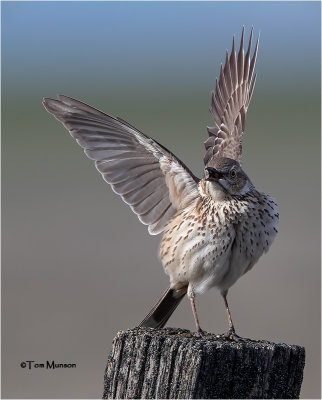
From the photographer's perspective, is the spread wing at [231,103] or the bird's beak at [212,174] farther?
the spread wing at [231,103]

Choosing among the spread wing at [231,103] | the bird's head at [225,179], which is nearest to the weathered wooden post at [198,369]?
the bird's head at [225,179]

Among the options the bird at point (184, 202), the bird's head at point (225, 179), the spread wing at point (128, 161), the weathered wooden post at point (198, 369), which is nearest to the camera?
the weathered wooden post at point (198, 369)

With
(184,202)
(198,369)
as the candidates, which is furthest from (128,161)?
(198,369)

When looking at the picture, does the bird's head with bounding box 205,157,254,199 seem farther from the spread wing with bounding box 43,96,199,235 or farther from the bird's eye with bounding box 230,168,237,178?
the spread wing with bounding box 43,96,199,235

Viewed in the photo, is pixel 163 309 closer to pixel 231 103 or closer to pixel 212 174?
pixel 212 174

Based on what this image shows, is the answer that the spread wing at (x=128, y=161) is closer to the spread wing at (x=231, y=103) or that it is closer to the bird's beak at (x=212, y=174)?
the bird's beak at (x=212, y=174)

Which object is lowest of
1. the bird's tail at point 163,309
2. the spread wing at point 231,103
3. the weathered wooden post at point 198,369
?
the weathered wooden post at point 198,369
